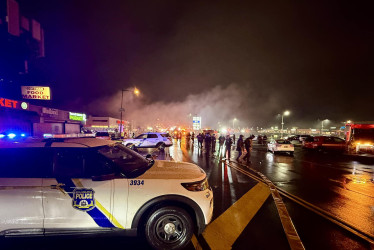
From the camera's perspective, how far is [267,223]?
4180 millimetres

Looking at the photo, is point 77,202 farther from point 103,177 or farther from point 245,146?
point 245,146

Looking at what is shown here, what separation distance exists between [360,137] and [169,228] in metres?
23.9

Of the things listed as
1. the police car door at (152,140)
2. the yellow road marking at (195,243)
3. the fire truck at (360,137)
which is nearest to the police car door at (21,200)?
the yellow road marking at (195,243)

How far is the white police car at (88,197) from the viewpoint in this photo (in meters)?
3.01

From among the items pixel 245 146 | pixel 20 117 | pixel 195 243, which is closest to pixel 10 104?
pixel 20 117

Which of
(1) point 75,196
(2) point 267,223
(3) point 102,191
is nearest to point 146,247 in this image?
(3) point 102,191

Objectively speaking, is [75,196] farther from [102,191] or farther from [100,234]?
[100,234]

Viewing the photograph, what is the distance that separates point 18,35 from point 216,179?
18862mm

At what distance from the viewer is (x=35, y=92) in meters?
19.1

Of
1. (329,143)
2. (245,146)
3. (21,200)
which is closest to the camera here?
(21,200)

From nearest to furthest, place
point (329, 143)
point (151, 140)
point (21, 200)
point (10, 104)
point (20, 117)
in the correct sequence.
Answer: point (21, 200), point (10, 104), point (20, 117), point (329, 143), point (151, 140)

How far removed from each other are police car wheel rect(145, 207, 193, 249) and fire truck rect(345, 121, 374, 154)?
21166mm

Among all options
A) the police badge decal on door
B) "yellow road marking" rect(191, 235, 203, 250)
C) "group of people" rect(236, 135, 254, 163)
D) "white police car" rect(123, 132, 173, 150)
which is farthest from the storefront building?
"yellow road marking" rect(191, 235, 203, 250)

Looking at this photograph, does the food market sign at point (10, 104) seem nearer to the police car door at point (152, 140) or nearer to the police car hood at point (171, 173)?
the police car door at point (152, 140)
